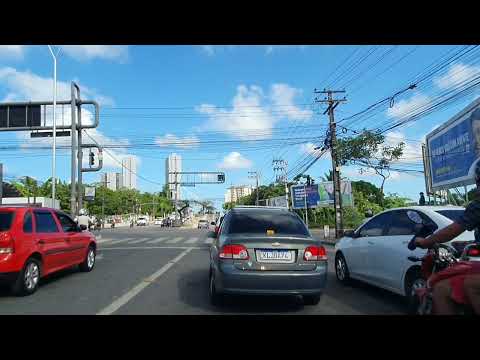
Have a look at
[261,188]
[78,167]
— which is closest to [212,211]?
[261,188]

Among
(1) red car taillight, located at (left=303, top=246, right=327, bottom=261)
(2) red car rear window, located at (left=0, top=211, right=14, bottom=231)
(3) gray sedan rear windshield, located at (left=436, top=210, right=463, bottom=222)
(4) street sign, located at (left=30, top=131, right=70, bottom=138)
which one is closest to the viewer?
(1) red car taillight, located at (left=303, top=246, right=327, bottom=261)

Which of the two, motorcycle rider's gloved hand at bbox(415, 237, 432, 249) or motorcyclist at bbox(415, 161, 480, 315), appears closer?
motorcyclist at bbox(415, 161, 480, 315)

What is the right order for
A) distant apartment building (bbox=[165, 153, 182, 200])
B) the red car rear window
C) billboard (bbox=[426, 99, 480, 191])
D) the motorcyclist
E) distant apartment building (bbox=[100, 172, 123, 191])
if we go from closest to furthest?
the motorcyclist < the red car rear window < billboard (bbox=[426, 99, 480, 191]) < distant apartment building (bbox=[165, 153, 182, 200]) < distant apartment building (bbox=[100, 172, 123, 191])

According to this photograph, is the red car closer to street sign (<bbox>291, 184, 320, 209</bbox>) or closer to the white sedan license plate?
the white sedan license plate

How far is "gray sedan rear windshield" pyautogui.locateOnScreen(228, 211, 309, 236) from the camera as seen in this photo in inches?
257

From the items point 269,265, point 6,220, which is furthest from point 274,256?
point 6,220

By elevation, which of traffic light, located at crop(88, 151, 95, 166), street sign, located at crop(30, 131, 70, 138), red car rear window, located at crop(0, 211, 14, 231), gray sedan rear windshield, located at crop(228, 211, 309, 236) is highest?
street sign, located at crop(30, 131, 70, 138)

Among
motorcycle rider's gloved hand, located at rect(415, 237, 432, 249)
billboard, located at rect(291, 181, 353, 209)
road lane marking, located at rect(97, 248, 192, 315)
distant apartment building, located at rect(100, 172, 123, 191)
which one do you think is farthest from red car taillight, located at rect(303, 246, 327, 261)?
distant apartment building, located at rect(100, 172, 123, 191)

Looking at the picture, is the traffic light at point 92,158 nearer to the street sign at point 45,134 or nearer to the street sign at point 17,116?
the street sign at point 45,134

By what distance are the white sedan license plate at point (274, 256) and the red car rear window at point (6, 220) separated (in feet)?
15.1

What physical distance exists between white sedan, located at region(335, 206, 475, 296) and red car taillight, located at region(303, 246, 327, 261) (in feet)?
4.13
